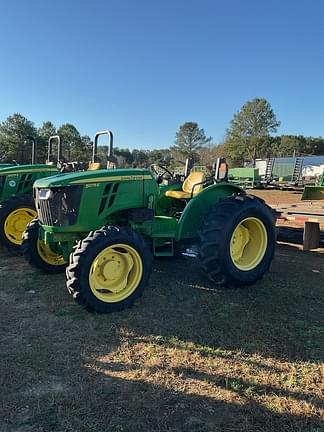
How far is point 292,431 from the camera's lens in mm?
2312

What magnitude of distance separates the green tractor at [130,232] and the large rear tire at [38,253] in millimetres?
12

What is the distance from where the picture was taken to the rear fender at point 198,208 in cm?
491

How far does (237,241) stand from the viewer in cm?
507

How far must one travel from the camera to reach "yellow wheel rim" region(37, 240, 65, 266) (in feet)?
17.5

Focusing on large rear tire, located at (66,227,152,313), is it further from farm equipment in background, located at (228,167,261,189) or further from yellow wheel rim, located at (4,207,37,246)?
farm equipment in background, located at (228,167,261,189)

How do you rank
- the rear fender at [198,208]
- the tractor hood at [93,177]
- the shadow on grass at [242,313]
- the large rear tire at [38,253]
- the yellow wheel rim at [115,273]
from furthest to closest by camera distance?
the large rear tire at [38,253] < the rear fender at [198,208] < the tractor hood at [93,177] < the yellow wheel rim at [115,273] < the shadow on grass at [242,313]

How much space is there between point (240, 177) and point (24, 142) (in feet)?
53.6

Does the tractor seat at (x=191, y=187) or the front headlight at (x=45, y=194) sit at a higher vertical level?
the tractor seat at (x=191, y=187)

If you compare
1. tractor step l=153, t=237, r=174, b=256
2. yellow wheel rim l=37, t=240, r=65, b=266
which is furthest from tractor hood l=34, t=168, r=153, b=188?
yellow wheel rim l=37, t=240, r=65, b=266

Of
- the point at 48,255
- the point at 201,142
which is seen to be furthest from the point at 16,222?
the point at 201,142

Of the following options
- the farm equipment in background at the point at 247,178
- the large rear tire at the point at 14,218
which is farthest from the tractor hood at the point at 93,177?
the farm equipment in background at the point at 247,178

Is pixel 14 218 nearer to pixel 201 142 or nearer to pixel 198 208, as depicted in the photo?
pixel 198 208

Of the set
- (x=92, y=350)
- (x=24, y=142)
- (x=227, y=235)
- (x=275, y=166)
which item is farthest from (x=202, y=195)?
(x=275, y=166)

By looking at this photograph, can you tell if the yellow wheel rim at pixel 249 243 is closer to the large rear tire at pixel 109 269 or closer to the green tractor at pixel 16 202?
the large rear tire at pixel 109 269
